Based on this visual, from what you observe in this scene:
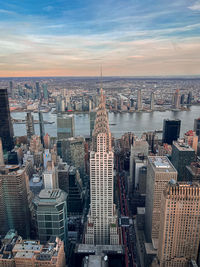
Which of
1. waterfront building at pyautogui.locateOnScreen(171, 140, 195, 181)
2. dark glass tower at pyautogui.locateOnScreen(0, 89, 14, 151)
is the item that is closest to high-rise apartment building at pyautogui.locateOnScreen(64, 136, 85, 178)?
A: waterfront building at pyautogui.locateOnScreen(171, 140, 195, 181)

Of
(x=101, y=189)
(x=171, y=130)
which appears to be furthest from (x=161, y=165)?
(x=171, y=130)

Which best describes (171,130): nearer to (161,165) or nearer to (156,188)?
(161,165)

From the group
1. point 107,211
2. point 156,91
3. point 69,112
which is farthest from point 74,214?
point 156,91

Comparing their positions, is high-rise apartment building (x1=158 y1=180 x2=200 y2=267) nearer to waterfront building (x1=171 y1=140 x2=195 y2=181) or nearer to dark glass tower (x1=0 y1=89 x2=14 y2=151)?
waterfront building (x1=171 y1=140 x2=195 y2=181)

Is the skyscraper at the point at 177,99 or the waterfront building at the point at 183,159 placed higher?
the skyscraper at the point at 177,99

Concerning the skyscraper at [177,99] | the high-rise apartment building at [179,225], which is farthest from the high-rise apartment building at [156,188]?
the skyscraper at [177,99]

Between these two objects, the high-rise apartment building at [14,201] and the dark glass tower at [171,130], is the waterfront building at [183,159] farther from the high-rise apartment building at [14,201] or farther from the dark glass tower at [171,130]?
the high-rise apartment building at [14,201]
